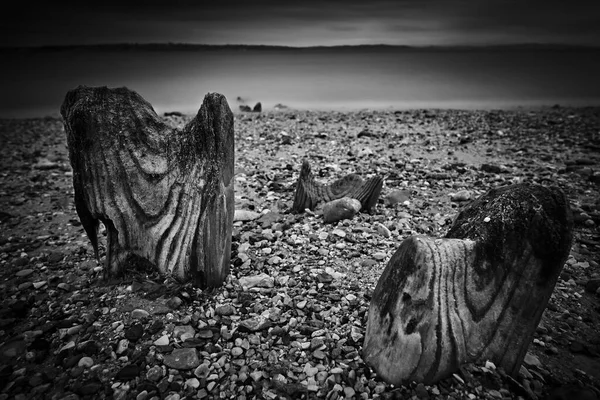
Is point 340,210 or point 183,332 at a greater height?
point 340,210

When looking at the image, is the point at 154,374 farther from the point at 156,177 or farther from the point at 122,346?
the point at 156,177

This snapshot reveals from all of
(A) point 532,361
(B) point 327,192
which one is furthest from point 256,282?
(A) point 532,361

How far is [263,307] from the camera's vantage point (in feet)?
10.6

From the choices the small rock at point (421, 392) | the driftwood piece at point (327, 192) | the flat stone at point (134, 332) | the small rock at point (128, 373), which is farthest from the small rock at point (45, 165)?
the small rock at point (421, 392)

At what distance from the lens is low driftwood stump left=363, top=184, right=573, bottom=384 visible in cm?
225

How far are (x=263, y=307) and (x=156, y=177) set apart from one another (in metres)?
1.56

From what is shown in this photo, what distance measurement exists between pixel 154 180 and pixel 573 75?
85.6 ft

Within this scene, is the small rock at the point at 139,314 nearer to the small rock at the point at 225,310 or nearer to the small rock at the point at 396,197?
the small rock at the point at 225,310

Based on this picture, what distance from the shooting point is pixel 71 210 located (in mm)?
5672

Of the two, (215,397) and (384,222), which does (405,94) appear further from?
(215,397)

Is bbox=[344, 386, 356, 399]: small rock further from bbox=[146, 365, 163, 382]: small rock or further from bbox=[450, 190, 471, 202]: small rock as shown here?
bbox=[450, 190, 471, 202]: small rock

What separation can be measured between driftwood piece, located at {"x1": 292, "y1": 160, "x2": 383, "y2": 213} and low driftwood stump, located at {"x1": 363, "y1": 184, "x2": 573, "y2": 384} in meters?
2.64

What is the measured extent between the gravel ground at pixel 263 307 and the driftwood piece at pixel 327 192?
20 cm

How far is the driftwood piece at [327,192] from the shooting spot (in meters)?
5.04
